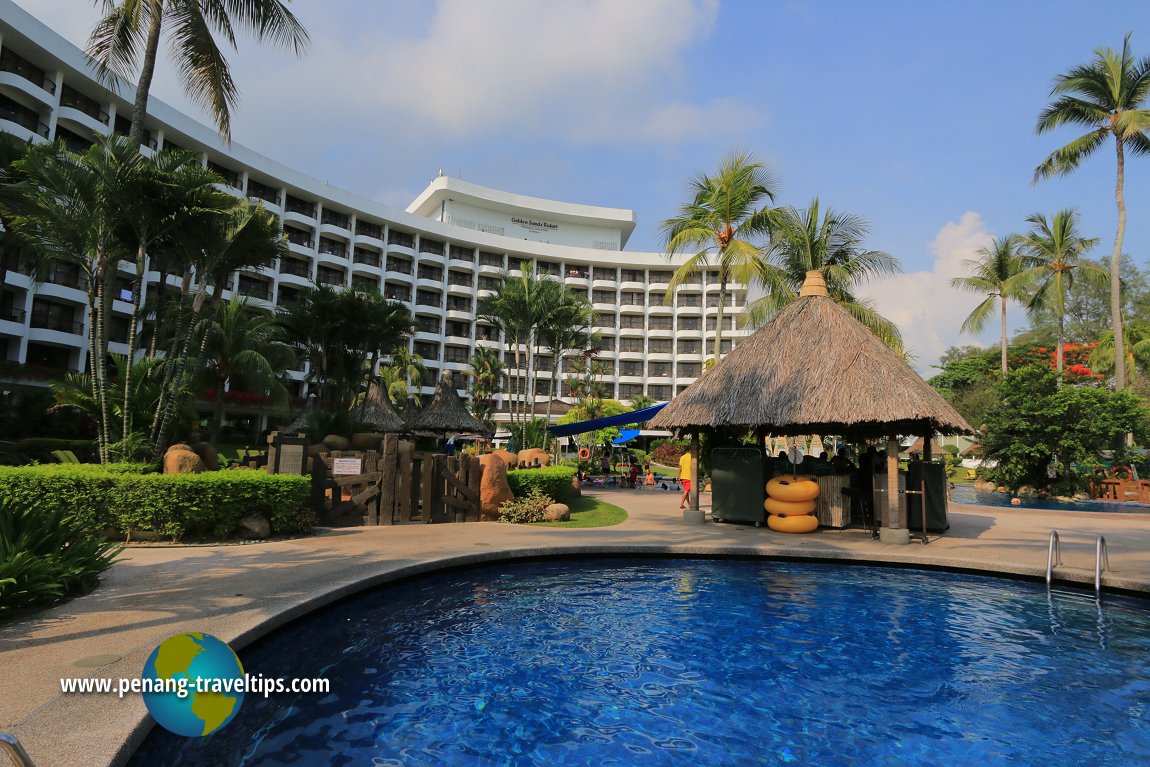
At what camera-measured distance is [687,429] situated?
1441 cm

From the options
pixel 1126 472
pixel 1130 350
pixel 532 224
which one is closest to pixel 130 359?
pixel 1126 472

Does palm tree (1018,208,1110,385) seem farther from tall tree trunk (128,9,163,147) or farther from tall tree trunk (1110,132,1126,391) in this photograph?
tall tree trunk (128,9,163,147)

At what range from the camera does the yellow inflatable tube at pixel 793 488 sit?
1293 centimetres

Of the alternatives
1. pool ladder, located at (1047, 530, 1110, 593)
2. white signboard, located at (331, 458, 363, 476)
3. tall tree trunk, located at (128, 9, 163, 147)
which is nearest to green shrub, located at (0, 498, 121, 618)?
white signboard, located at (331, 458, 363, 476)

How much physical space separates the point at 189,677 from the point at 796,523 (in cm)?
1233

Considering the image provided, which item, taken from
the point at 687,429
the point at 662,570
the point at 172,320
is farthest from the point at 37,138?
the point at 662,570

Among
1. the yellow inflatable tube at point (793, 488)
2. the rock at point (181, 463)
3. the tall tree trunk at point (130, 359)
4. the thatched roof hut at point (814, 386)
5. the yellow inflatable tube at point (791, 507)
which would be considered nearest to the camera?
the rock at point (181, 463)

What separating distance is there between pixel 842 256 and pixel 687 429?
45.3 ft

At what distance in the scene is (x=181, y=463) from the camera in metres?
10.5

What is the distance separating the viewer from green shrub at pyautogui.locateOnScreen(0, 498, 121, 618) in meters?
5.43

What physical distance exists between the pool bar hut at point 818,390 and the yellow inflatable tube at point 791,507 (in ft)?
4.41

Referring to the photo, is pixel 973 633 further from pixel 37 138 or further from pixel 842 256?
pixel 37 138

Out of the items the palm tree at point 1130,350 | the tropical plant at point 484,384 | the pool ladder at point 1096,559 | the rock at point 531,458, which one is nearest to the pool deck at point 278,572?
the pool ladder at point 1096,559

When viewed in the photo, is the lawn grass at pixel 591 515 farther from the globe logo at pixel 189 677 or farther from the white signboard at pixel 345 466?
the globe logo at pixel 189 677
